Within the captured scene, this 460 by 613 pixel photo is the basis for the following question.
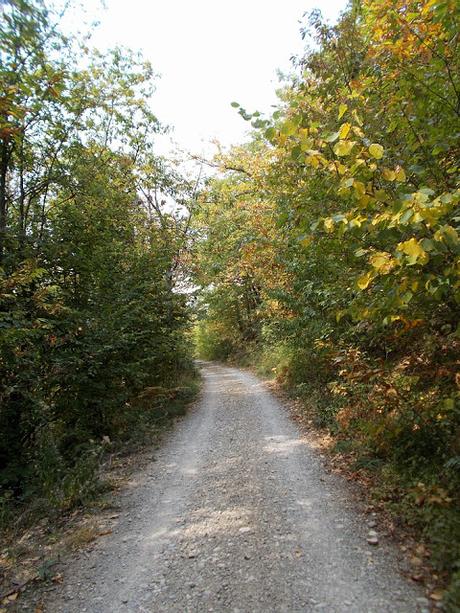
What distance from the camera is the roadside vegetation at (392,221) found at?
9.31ft

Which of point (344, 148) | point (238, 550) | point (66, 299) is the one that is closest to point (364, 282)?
point (344, 148)

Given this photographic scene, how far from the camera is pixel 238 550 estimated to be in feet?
13.2

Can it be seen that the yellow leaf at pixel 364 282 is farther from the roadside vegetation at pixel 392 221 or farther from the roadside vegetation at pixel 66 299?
the roadside vegetation at pixel 66 299

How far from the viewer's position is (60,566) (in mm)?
4141

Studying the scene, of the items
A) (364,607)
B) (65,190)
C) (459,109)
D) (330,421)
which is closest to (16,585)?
(364,607)

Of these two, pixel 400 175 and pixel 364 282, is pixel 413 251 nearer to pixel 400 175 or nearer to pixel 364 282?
pixel 364 282

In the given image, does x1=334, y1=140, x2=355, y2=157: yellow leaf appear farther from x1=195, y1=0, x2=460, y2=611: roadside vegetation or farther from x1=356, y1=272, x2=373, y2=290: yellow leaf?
x1=356, y1=272, x2=373, y2=290: yellow leaf

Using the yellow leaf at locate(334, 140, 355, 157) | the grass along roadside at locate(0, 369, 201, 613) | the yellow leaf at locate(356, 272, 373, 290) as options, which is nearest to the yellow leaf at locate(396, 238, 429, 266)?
the yellow leaf at locate(356, 272, 373, 290)

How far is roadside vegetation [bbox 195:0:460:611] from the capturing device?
2.84 meters

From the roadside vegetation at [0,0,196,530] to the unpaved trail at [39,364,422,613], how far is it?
1.47 meters

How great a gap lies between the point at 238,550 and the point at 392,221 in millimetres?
3608

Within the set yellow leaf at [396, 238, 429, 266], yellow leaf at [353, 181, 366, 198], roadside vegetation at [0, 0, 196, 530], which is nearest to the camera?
yellow leaf at [396, 238, 429, 266]

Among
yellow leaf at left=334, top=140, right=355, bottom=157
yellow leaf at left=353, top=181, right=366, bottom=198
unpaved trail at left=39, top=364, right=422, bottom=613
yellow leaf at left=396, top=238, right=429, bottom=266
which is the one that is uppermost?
yellow leaf at left=334, top=140, right=355, bottom=157

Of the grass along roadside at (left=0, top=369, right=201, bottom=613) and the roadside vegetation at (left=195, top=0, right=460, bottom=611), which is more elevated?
the roadside vegetation at (left=195, top=0, right=460, bottom=611)
